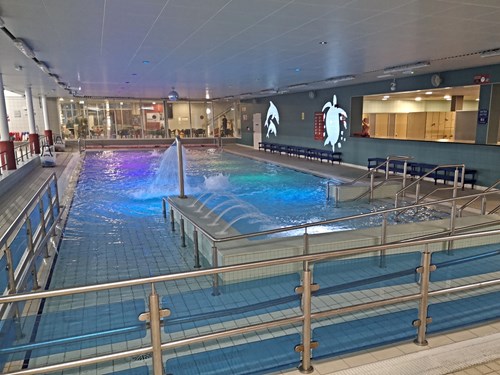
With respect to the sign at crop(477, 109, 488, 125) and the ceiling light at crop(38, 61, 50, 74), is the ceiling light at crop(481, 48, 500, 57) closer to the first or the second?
the sign at crop(477, 109, 488, 125)

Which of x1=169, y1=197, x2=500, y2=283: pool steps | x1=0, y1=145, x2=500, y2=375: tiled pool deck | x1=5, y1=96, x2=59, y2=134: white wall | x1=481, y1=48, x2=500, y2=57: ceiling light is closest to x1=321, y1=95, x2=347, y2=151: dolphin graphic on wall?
x1=481, y1=48, x2=500, y2=57: ceiling light

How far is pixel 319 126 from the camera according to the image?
16.3 m

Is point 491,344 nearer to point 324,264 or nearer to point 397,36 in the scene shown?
point 324,264

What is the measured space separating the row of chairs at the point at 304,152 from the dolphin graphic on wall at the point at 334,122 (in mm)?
422

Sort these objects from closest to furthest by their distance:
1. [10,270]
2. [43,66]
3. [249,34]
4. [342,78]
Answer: [10,270] → [249,34] → [43,66] → [342,78]

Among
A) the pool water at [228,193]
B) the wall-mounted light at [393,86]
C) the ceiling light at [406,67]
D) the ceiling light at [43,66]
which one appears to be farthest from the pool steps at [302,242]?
the wall-mounted light at [393,86]

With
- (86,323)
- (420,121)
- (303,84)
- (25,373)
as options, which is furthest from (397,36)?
(420,121)

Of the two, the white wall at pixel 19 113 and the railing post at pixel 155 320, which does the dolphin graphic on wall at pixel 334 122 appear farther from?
the white wall at pixel 19 113

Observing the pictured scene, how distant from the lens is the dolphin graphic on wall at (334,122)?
14711 mm

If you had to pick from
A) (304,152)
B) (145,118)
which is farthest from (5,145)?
(145,118)

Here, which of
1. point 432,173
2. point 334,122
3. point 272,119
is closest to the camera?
point 432,173

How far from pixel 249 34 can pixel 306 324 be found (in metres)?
4.74

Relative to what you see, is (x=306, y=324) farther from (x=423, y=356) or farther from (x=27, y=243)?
(x=27, y=243)

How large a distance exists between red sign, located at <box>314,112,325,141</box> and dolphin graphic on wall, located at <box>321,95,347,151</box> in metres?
0.20
